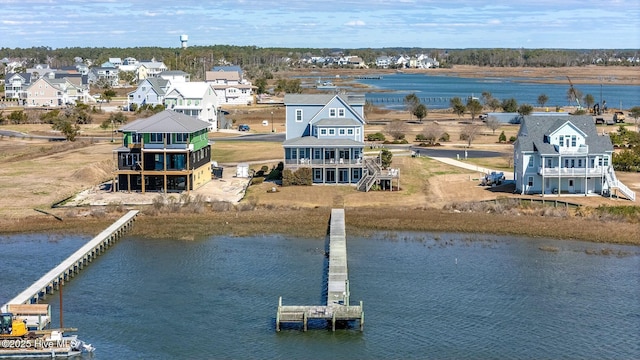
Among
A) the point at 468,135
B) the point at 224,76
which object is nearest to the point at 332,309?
the point at 468,135

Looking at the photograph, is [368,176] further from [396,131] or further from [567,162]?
[396,131]

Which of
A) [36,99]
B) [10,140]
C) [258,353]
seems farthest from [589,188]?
[36,99]

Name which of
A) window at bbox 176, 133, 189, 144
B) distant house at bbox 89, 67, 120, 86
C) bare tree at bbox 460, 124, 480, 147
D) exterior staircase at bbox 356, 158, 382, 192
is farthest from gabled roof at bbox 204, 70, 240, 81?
exterior staircase at bbox 356, 158, 382, 192

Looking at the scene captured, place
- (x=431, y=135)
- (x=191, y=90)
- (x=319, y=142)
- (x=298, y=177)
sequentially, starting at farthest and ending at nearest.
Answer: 1. (x=191, y=90)
2. (x=431, y=135)
3. (x=319, y=142)
4. (x=298, y=177)

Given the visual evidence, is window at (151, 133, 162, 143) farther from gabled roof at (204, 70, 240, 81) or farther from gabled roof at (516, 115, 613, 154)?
gabled roof at (204, 70, 240, 81)

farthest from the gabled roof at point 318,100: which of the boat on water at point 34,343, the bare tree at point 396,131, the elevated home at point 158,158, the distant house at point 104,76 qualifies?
the distant house at point 104,76

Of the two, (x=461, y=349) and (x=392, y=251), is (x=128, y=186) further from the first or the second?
(x=461, y=349)

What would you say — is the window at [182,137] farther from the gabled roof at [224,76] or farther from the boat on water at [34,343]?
the gabled roof at [224,76]
